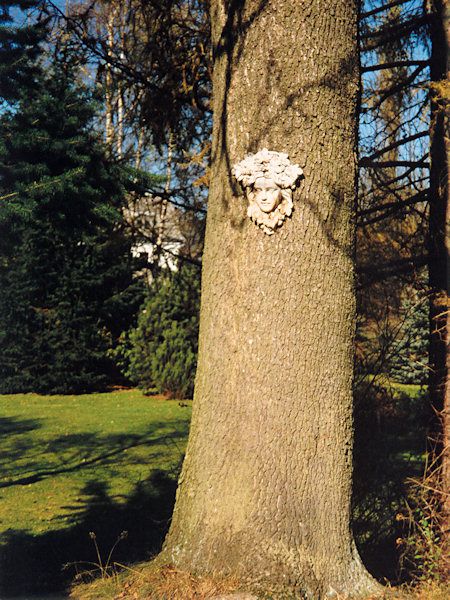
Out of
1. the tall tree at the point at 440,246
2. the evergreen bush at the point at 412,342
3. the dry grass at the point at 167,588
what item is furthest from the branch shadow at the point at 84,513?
the evergreen bush at the point at 412,342

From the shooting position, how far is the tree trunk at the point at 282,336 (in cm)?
234

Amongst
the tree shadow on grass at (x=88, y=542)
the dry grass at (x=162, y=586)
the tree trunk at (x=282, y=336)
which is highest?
the tree trunk at (x=282, y=336)

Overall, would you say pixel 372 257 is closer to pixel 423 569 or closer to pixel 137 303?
pixel 423 569

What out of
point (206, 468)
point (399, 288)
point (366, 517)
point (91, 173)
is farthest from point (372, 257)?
point (206, 468)

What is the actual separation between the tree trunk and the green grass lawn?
180cm

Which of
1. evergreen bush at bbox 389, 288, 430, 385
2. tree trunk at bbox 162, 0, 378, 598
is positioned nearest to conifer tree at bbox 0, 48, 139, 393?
evergreen bush at bbox 389, 288, 430, 385

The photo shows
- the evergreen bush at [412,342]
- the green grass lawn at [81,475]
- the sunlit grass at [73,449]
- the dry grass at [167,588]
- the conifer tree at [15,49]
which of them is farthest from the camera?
the sunlit grass at [73,449]

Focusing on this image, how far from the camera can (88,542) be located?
415cm

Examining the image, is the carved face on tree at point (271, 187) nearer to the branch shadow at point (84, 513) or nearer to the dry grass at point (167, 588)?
the dry grass at point (167, 588)

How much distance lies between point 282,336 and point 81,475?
4.52m

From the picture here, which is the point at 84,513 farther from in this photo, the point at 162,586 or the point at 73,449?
the point at 162,586

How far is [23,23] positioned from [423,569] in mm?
4166

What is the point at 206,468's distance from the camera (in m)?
2.48

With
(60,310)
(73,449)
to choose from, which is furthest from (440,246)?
(60,310)
